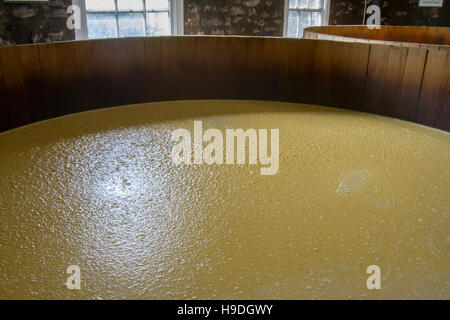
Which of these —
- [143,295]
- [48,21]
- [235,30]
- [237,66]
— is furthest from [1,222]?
[235,30]

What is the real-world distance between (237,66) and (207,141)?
116 centimetres

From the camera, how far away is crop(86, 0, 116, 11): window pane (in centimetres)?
466

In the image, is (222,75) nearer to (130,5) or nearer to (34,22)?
(34,22)

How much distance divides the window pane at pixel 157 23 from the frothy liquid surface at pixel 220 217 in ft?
9.39

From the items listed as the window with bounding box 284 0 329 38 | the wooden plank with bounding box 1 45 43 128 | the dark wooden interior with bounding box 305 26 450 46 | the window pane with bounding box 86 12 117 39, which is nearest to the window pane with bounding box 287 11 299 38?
the window with bounding box 284 0 329 38

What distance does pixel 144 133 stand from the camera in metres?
2.65

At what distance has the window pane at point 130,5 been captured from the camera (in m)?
4.92

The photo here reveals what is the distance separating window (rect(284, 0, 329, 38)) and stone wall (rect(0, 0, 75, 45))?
3.25 m

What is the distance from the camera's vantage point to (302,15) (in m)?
6.65

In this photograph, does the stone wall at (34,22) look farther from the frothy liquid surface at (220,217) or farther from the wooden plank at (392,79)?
the wooden plank at (392,79)

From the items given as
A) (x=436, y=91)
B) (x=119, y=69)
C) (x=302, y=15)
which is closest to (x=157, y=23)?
(x=119, y=69)

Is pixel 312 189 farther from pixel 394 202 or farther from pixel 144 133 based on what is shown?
pixel 144 133

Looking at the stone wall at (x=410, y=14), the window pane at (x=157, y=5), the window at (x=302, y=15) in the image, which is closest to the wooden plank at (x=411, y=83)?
the window pane at (x=157, y=5)

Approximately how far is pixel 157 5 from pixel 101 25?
30.5 inches
